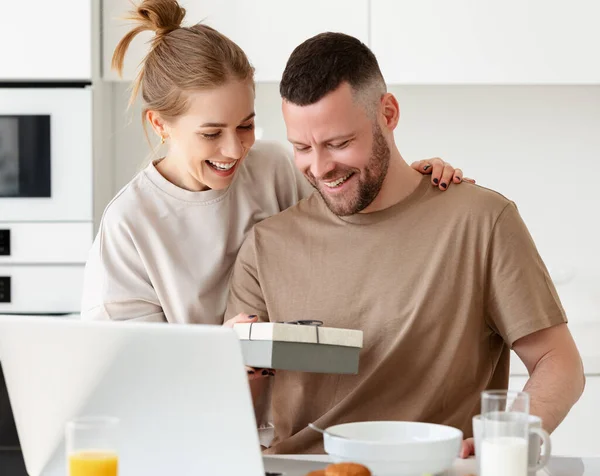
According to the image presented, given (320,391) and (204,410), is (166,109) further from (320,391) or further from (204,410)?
(204,410)

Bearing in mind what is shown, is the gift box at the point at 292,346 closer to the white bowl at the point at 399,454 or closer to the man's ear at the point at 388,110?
the white bowl at the point at 399,454

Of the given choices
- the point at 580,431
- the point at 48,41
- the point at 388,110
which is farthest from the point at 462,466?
the point at 48,41

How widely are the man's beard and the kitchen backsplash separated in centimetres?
163

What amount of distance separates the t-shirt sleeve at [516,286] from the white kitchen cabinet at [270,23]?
1419 mm

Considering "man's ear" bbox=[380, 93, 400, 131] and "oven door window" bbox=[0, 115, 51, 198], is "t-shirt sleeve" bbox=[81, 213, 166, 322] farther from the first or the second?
"oven door window" bbox=[0, 115, 51, 198]

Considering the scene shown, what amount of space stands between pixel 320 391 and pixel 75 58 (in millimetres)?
1530

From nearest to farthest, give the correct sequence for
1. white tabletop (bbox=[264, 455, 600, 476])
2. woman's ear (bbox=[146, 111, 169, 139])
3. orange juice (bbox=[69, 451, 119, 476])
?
1. orange juice (bbox=[69, 451, 119, 476])
2. white tabletop (bbox=[264, 455, 600, 476])
3. woman's ear (bbox=[146, 111, 169, 139])

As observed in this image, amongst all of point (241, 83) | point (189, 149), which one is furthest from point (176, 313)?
point (241, 83)

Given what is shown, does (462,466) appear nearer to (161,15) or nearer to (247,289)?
(247,289)

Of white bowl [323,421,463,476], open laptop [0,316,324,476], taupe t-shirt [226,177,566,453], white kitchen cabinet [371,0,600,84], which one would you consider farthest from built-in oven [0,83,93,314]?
white bowl [323,421,463,476]

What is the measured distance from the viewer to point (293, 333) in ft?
4.74

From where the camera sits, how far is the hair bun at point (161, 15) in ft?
6.79

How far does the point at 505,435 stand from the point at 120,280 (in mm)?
1012

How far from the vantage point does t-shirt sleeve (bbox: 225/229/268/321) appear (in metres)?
1.91
